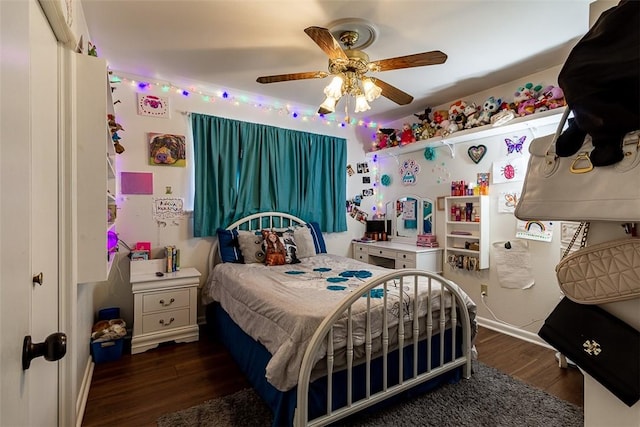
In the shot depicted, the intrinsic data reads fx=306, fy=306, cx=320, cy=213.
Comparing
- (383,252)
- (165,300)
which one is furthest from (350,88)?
(165,300)

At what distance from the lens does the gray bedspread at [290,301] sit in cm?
158

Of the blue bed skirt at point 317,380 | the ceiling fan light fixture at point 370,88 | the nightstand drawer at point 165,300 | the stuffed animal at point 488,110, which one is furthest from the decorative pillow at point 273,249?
the stuffed animal at point 488,110

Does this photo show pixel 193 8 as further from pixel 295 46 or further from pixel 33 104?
pixel 33 104

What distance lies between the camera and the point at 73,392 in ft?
5.05

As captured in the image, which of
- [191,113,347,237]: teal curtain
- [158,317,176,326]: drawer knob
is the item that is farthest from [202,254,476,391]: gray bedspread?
[191,113,347,237]: teal curtain

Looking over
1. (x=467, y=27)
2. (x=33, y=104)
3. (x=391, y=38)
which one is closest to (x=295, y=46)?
(x=391, y=38)

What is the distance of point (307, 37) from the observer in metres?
2.33

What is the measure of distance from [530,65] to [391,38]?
1404 millimetres

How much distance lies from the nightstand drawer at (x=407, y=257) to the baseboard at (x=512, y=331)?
94 cm

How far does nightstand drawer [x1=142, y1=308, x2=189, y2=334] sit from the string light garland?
6.77ft

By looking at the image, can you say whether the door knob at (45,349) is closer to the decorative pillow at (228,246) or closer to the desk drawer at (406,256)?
the decorative pillow at (228,246)

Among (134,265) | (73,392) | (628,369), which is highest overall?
(628,369)

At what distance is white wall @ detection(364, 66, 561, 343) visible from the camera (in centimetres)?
282

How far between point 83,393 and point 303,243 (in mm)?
2114
